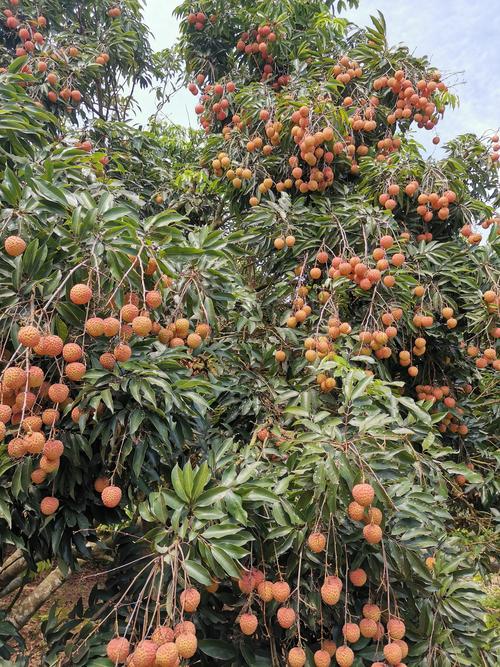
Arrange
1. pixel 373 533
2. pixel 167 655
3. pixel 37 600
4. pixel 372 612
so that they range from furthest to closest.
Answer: pixel 37 600
pixel 372 612
pixel 373 533
pixel 167 655

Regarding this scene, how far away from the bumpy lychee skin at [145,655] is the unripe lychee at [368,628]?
573 mm

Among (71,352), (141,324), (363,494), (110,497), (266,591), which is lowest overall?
(266,591)

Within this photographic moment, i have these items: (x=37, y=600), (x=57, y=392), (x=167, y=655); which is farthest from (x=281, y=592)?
(x=37, y=600)

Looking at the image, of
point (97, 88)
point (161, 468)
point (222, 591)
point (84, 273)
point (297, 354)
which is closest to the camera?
point (84, 273)

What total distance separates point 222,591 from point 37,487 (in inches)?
24.4

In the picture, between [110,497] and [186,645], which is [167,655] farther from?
[110,497]

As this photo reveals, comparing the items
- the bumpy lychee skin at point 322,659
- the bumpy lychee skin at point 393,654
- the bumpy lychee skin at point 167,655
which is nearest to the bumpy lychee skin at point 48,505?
the bumpy lychee skin at point 167,655

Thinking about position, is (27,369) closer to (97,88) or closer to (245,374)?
(245,374)

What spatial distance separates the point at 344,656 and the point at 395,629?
144mm

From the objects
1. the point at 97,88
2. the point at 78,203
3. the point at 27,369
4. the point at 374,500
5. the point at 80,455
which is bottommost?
the point at 80,455

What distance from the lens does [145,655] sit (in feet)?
3.29

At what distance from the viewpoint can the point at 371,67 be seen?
3.34m

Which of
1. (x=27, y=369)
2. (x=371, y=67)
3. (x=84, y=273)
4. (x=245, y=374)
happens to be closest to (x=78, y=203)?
(x=84, y=273)

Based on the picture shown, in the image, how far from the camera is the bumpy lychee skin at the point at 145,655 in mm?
1003
